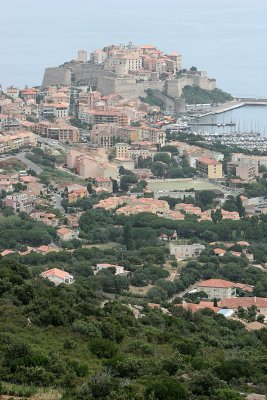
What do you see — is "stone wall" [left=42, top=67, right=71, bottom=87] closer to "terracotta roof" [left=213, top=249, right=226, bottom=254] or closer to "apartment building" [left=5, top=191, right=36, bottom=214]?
"apartment building" [left=5, top=191, right=36, bottom=214]

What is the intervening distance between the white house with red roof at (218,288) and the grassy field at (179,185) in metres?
8.99

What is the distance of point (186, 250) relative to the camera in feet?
62.9

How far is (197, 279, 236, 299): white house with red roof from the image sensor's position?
1591 centimetres

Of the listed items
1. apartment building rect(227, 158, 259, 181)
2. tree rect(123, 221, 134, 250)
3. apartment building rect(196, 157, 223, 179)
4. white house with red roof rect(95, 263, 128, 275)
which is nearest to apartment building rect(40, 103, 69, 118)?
apartment building rect(196, 157, 223, 179)

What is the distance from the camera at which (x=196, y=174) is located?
2711 centimetres

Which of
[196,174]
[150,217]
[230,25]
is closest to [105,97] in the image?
[196,174]

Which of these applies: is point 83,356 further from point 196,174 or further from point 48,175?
point 196,174

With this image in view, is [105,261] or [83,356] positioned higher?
[83,356]

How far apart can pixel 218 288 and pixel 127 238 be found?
3.91 meters

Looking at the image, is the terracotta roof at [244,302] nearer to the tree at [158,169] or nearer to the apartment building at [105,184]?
the apartment building at [105,184]

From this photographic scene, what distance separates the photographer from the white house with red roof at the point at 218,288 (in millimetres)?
15906

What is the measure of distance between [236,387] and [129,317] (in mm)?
2637

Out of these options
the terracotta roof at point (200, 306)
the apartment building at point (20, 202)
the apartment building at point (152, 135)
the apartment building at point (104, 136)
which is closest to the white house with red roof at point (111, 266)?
the terracotta roof at point (200, 306)

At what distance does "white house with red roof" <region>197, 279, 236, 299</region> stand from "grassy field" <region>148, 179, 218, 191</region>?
29.5ft
